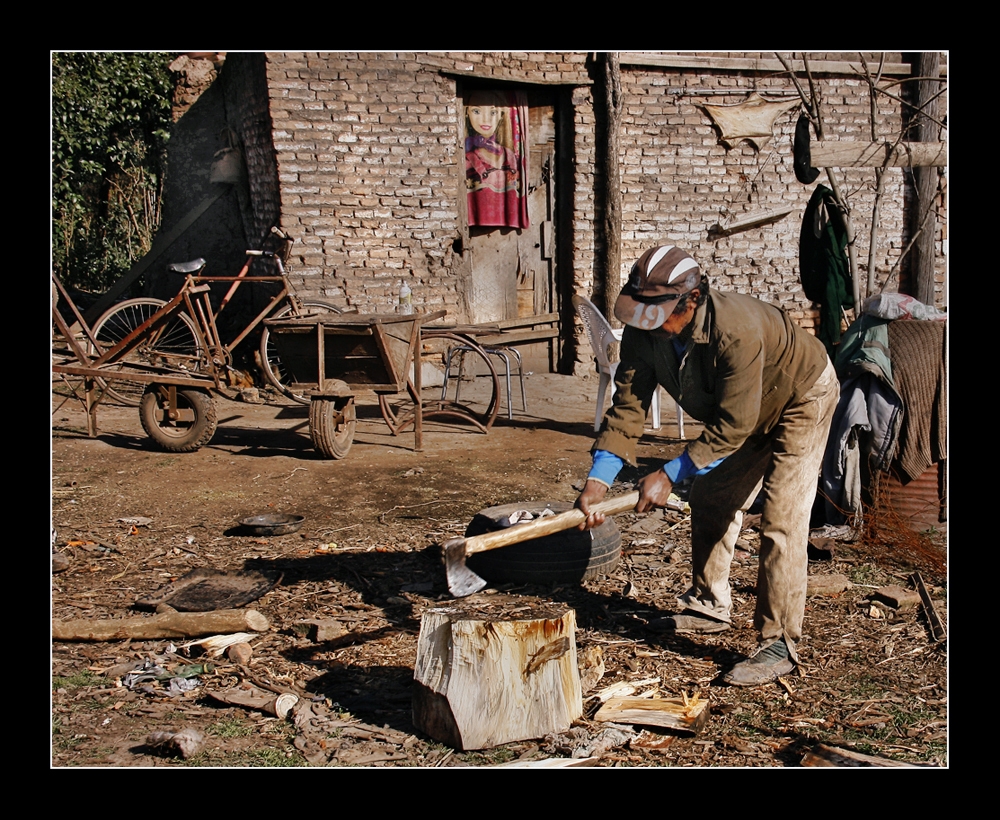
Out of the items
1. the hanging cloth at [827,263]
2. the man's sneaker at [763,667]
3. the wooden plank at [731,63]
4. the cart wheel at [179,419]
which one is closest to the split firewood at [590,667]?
the man's sneaker at [763,667]

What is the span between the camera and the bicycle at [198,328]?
8.96 metres

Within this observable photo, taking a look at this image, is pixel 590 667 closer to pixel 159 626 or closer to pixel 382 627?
pixel 382 627

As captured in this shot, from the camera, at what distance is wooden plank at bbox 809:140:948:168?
6230 mm

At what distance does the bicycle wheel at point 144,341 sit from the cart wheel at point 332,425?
1.93m

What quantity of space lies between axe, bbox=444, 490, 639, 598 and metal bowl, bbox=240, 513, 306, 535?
92.9 inches

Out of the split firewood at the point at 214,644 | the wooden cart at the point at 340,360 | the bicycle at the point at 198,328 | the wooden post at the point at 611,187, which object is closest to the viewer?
the split firewood at the point at 214,644

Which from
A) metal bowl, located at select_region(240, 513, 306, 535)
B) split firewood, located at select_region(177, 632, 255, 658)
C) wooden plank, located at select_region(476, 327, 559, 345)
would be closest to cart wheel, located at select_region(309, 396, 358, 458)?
metal bowl, located at select_region(240, 513, 306, 535)

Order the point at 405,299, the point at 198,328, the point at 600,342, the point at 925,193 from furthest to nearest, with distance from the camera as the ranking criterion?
the point at 925,193 < the point at 405,299 < the point at 198,328 < the point at 600,342

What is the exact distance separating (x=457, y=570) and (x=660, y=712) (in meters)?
0.95

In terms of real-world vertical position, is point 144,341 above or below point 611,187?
below

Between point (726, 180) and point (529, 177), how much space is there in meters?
2.38

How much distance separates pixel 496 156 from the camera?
10562 mm

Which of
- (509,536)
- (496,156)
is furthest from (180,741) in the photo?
(496,156)

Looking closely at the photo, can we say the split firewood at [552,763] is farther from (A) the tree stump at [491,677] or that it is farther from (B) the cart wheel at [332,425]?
(B) the cart wheel at [332,425]
